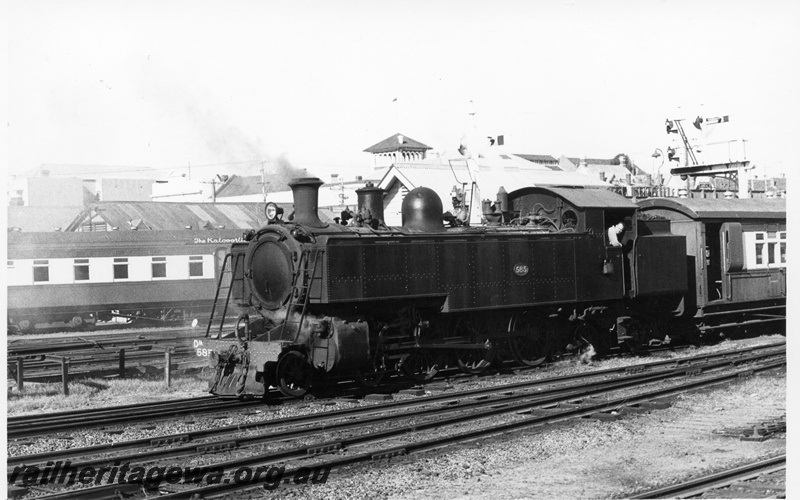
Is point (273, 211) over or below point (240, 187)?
below

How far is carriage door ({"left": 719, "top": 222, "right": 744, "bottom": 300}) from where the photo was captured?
60.5ft

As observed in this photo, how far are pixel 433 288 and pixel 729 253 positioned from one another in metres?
Answer: 7.69

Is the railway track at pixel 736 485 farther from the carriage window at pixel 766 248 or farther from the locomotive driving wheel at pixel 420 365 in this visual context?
the carriage window at pixel 766 248

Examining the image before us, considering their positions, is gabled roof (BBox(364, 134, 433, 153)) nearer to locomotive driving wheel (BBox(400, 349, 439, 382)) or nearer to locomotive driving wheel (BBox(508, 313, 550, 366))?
locomotive driving wheel (BBox(508, 313, 550, 366))

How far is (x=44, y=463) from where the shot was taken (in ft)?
29.2

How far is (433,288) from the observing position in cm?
1428

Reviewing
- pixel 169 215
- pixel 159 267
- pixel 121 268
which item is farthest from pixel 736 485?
pixel 169 215

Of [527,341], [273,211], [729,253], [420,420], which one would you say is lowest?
[420,420]

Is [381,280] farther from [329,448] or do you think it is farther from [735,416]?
[735,416]

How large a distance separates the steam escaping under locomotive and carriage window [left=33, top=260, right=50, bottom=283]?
40.7ft

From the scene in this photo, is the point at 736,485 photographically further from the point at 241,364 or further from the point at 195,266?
the point at 195,266

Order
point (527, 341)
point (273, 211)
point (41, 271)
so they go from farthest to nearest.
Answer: point (41, 271) < point (527, 341) < point (273, 211)

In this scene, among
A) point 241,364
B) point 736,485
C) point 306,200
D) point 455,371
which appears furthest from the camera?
point 455,371

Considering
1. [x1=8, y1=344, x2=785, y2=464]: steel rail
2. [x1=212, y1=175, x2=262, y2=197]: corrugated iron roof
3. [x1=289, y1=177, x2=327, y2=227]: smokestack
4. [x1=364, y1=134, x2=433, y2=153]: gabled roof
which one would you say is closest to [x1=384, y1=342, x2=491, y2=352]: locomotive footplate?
[x1=8, y1=344, x2=785, y2=464]: steel rail
